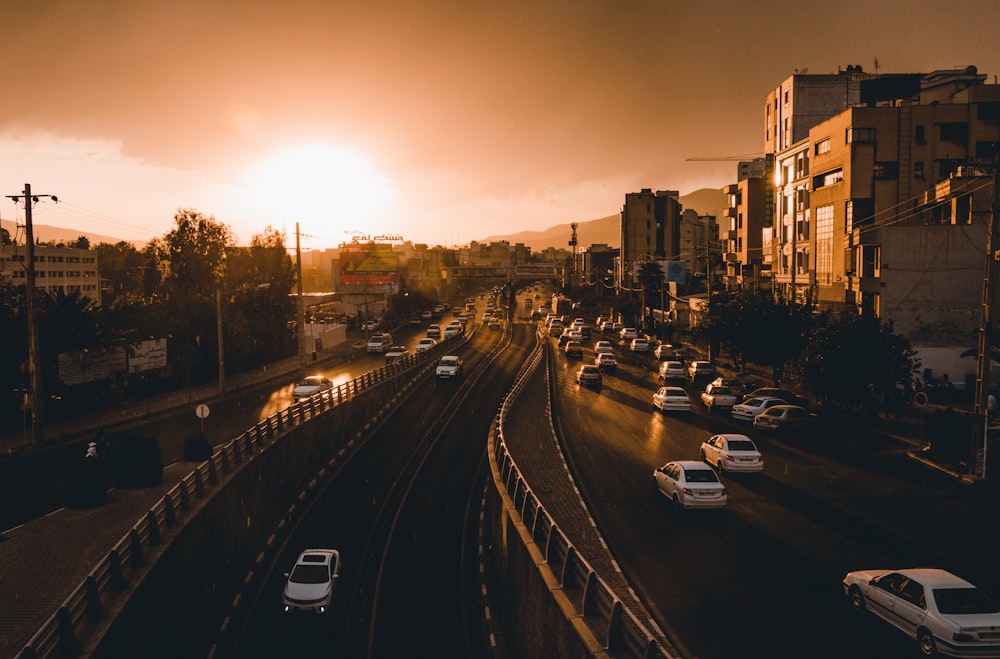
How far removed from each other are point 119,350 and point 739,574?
39.2 meters

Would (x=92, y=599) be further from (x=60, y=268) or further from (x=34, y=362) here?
(x=60, y=268)

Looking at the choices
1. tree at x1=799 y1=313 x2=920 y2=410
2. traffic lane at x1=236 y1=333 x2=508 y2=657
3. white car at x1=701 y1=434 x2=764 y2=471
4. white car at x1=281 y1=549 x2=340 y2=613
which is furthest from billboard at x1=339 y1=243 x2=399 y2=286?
white car at x1=281 y1=549 x2=340 y2=613

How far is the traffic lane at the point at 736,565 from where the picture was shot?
13.2 m

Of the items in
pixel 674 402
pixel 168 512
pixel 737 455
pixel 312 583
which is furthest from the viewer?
pixel 674 402

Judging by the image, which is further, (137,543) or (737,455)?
(737,455)

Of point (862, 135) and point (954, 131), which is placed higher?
point (954, 131)

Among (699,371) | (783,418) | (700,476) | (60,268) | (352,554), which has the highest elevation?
(60,268)

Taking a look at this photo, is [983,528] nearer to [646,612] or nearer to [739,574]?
[739,574]

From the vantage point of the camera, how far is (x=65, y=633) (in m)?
12.4

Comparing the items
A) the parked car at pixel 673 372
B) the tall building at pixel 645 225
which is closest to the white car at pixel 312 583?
the parked car at pixel 673 372

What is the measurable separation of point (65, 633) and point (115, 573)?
2.94m

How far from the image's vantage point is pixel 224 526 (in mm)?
23656

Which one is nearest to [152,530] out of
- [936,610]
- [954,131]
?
[936,610]

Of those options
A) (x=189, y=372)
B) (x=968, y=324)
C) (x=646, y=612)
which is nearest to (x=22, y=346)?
(x=189, y=372)
